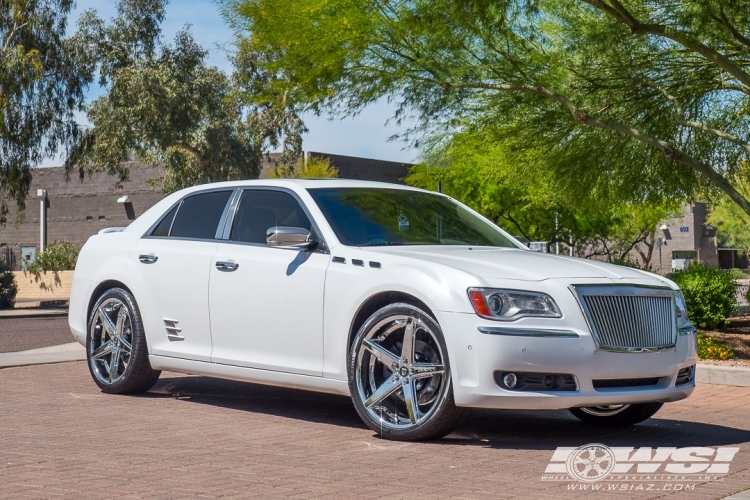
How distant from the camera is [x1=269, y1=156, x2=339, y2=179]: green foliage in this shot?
46156 millimetres

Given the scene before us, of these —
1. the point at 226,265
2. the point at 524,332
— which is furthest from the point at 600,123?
the point at 524,332

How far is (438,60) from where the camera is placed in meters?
14.6

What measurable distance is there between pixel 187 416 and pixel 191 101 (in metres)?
33.3

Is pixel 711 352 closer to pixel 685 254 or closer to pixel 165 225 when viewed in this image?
pixel 165 225

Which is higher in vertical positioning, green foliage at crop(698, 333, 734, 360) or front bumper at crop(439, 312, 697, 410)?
front bumper at crop(439, 312, 697, 410)

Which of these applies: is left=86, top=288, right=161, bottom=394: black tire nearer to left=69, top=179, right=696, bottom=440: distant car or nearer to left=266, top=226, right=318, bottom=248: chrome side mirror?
left=69, top=179, right=696, bottom=440: distant car

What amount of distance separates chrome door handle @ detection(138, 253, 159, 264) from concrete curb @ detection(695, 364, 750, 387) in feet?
18.2

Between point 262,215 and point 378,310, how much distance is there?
5.69 ft

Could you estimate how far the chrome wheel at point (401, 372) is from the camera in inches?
273

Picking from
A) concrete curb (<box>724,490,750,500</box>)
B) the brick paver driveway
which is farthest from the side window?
concrete curb (<box>724,490,750,500</box>)

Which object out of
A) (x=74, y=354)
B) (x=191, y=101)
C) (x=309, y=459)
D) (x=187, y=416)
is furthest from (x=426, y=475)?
(x=191, y=101)

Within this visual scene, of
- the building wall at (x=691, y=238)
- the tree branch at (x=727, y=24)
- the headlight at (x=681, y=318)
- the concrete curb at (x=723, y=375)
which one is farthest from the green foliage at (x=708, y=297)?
the building wall at (x=691, y=238)

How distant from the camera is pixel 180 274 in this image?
8.79 meters

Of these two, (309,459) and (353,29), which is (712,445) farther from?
(353,29)
